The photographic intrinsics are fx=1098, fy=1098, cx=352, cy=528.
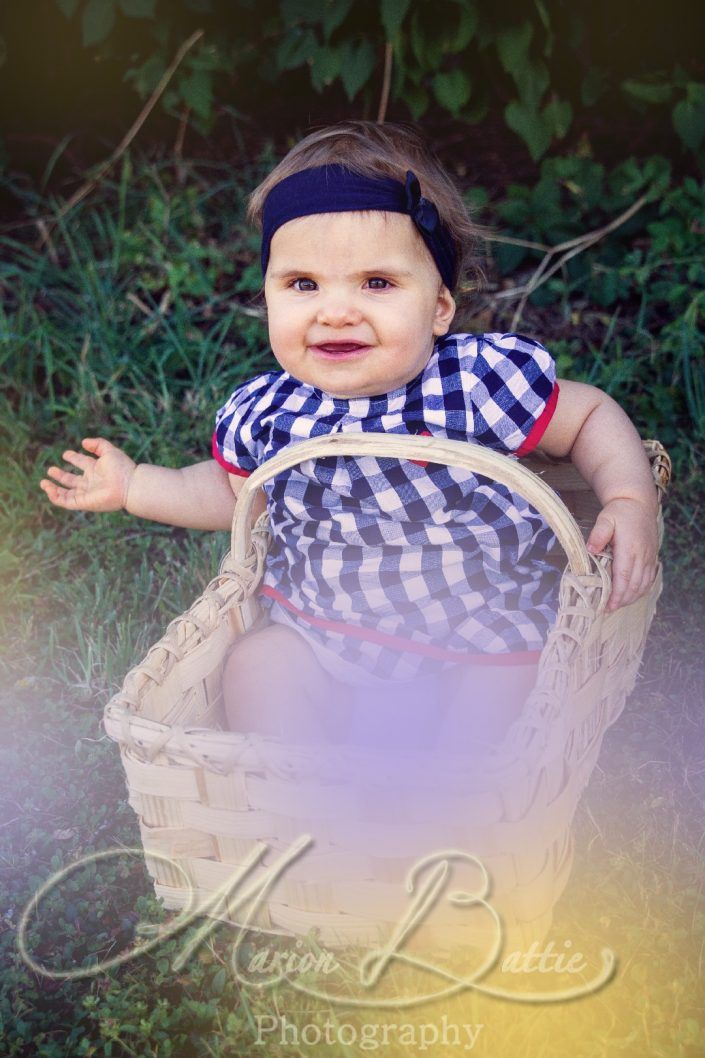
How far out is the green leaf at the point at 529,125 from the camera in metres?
2.83

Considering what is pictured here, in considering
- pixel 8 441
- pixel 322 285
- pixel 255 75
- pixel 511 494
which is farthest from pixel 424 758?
pixel 255 75

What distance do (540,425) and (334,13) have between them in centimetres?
140

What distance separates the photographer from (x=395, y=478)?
1851 mm

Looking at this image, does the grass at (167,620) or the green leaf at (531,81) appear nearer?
the grass at (167,620)

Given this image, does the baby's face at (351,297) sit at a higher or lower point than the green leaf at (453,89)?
lower

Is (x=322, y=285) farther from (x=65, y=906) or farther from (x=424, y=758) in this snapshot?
(x=65, y=906)

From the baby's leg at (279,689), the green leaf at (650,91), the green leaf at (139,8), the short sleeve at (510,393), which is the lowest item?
the baby's leg at (279,689)

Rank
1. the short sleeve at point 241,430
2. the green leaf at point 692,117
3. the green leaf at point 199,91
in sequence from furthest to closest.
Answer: the green leaf at point 199,91
the green leaf at point 692,117
the short sleeve at point 241,430

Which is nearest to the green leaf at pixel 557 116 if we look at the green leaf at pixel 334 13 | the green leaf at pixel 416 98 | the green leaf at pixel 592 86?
the green leaf at pixel 592 86

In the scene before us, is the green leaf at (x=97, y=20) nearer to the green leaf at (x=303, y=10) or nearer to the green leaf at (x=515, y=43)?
the green leaf at (x=303, y=10)

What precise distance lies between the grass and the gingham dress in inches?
14.9

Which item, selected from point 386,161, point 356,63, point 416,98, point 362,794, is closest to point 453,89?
point 416,98

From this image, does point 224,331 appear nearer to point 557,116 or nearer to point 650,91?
point 557,116

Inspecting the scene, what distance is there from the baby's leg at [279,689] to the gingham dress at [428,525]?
48mm
